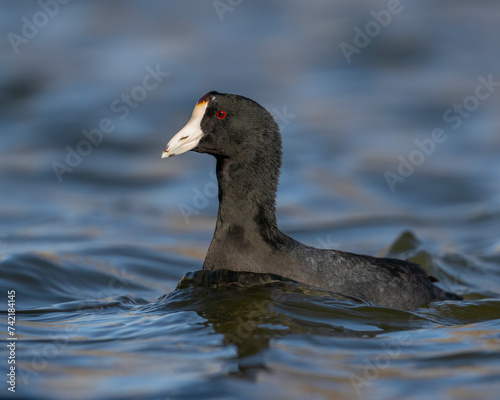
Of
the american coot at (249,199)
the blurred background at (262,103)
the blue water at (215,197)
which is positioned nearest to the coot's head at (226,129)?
the american coot at (249,199)

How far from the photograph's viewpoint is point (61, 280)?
761 cm

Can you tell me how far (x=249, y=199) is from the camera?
18.9ft

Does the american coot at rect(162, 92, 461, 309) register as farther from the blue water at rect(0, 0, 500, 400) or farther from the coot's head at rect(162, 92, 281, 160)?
the blue water at rect(0, 0, 500, 400)

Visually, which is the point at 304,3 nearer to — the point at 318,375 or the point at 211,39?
the point at 211,39

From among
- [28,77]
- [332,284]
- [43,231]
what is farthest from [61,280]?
[28,77]

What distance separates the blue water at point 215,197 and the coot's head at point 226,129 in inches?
35.4

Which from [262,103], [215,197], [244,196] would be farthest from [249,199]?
[262,103]

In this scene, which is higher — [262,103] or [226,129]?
[262,103]

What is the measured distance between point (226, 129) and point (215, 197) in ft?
18.4

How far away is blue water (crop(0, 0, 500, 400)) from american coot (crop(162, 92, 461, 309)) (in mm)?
163

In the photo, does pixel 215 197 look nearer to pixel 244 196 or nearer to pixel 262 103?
pixel 262 103

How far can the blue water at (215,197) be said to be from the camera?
15.6 ft

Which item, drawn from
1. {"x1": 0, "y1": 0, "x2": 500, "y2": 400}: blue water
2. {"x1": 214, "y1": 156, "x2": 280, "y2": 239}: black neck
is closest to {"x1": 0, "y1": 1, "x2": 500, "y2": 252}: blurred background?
{"x1": 0, "y1": 0, "x2": 500, "y2": 400}: blue water

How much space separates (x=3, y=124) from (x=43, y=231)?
4.64 m
